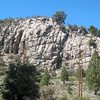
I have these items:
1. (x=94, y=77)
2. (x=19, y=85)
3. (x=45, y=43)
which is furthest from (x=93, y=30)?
(x=19, y=85)

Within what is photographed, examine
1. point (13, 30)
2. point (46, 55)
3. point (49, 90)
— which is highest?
point (13, 30)

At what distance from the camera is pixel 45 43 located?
6526 inches

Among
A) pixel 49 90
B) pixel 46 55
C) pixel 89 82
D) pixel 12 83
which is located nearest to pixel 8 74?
pixel 12 83

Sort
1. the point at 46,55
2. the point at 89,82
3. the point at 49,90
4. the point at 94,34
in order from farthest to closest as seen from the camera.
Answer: the point at 94,34 → the point at 46,55 → the point at 89,82 → the point at 49,90

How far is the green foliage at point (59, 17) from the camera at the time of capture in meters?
174

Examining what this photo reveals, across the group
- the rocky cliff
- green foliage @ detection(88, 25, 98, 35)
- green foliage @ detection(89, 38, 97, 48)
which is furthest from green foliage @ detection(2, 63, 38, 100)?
green foliage @ detection(88, 25, 98, 35)

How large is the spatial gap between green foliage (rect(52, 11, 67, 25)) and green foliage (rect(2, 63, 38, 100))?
104 metres

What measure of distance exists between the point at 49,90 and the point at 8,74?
804 cm

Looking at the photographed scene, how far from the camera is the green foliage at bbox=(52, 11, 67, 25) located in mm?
174350

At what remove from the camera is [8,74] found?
71.5 metres

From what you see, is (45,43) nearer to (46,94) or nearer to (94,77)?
(94,77)

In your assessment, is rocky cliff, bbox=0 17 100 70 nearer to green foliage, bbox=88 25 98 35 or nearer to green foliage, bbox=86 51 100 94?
green foliage, bbox=88 25 98 35

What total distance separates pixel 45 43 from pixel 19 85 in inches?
3815

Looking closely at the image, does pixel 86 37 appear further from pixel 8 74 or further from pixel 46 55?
pixel 8 74
